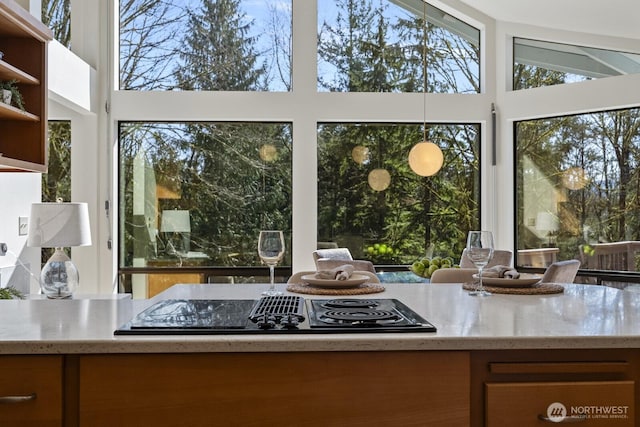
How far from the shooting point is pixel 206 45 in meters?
5.75

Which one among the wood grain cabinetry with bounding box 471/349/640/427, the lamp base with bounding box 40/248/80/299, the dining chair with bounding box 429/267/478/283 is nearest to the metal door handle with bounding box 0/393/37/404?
the wood grain cabinetry with bounding box 471/349/640/427

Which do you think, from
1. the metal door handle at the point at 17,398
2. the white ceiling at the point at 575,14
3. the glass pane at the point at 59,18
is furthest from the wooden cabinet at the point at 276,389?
the glass pane at the point at 59,18

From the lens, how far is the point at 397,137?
5.82 m

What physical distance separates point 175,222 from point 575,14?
415 centimetres

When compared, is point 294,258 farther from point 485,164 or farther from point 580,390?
point 580,390

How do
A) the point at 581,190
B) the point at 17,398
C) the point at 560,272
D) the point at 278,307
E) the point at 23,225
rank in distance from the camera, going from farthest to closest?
the point at 581,190, the point at 560,272, the point at 23,225, the point at 278,307, the point at 17,398

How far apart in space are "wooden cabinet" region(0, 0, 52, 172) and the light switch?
143 centimetres

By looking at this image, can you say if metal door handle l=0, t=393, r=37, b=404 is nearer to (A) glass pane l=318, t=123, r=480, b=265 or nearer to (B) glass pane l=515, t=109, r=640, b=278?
(A) glass pane l=318, t=123, r=480, b=265

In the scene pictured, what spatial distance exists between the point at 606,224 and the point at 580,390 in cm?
442

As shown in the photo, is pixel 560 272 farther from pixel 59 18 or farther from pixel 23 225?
pixel 59 18

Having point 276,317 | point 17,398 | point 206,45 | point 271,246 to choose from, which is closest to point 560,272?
point 271,246

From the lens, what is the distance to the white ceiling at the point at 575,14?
4668 mm

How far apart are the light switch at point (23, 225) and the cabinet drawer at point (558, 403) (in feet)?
11.5

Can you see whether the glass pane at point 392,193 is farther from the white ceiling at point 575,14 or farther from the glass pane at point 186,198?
the white ceiling at point 575,14
